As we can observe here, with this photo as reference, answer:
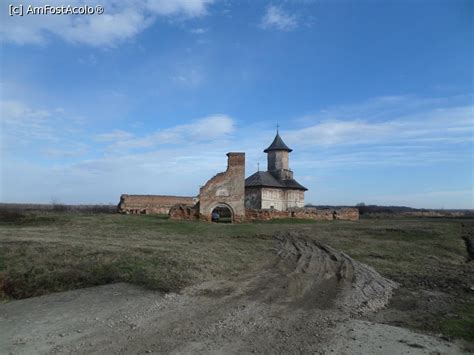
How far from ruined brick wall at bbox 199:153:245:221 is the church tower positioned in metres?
11.8

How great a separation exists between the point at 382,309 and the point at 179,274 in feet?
14.5

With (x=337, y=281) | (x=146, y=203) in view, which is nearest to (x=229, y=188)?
(x=146, y=203)

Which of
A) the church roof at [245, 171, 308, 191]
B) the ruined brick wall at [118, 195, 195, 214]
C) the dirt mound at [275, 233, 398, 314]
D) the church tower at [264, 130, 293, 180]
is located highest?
the church tower at [264, 130, 293, 180]

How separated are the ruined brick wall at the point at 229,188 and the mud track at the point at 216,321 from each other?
20389mm

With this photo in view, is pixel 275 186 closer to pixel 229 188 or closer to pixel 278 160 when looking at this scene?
pixel 278 160

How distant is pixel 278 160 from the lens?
42250mm

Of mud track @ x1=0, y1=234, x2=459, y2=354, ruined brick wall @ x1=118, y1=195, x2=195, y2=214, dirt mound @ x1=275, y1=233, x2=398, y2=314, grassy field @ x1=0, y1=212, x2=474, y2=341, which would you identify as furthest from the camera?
ruined brick wall @ x1=118, y1=195, x2=195, y2=214

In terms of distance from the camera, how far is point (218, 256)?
1229cm

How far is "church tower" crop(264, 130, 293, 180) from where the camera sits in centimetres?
4162

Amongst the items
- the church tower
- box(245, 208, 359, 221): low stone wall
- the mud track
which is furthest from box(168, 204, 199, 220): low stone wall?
the mud track

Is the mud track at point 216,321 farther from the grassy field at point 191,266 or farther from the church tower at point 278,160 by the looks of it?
the church tower at point 278,160

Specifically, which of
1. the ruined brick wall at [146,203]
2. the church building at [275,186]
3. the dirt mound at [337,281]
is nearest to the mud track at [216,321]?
the dirt mound at [337,281]

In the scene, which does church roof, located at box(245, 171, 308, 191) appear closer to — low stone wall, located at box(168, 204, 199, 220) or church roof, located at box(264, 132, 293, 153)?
church roof, located at box(264, 132, 293, 153)

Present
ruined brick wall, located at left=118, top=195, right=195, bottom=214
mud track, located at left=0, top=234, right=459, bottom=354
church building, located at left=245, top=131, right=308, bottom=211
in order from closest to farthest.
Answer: mud track, located at left=0, top=234, right=459, bottom=354 → church building, located at left=245, top=131, right=308, bottom=211 → ruined brick wall, located at left=118, top=195, right=195, bottom=214
